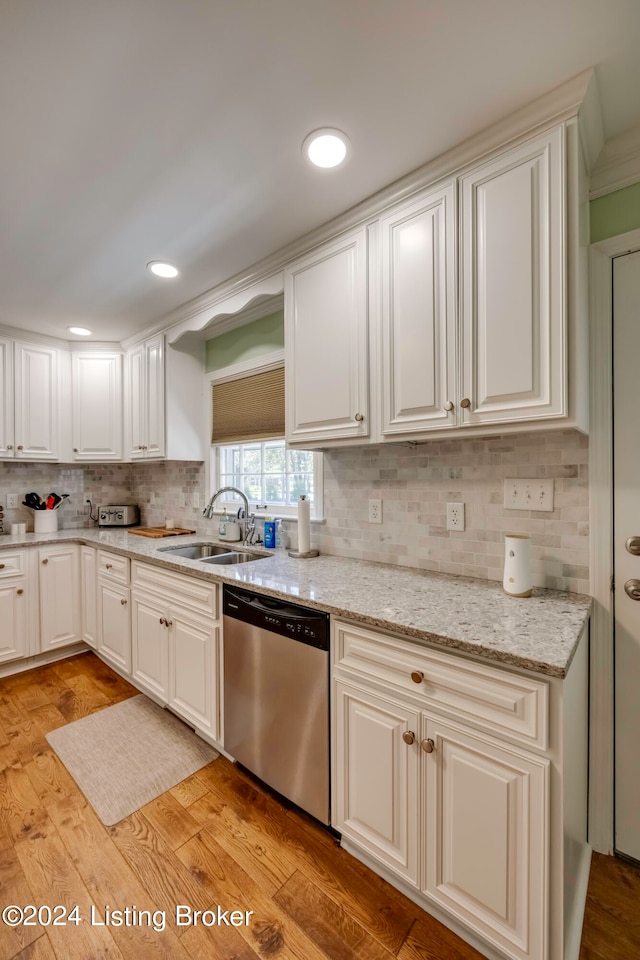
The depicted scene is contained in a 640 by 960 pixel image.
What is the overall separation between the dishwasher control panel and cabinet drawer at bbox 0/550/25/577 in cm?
197

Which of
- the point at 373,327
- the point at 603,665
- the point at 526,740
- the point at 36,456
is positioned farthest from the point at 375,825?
the point at 36,456

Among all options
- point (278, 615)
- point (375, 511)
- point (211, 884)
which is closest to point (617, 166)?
point (375, 511)

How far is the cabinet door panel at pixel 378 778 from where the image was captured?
4.04 feet

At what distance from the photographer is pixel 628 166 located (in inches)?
54.6

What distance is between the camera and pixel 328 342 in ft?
6.02

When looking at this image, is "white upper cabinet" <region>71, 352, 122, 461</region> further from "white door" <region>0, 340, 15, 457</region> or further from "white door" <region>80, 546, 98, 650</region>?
"white door" <region>80, 546, 98, 650</region>

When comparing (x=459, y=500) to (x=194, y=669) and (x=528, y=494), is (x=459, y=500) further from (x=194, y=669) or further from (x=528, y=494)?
(x=194, y=669)

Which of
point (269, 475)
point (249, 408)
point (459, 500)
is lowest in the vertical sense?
point (459, 500)

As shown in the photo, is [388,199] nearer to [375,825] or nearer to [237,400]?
[237,400]

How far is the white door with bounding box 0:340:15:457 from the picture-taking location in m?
3.05

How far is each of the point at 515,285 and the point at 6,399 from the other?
11.4ft

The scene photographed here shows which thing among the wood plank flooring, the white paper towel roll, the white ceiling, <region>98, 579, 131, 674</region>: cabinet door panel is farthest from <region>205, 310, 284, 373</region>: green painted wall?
the wood plank flooring

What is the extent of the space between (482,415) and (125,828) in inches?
82.1

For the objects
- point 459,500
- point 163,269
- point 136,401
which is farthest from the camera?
point 136,401
